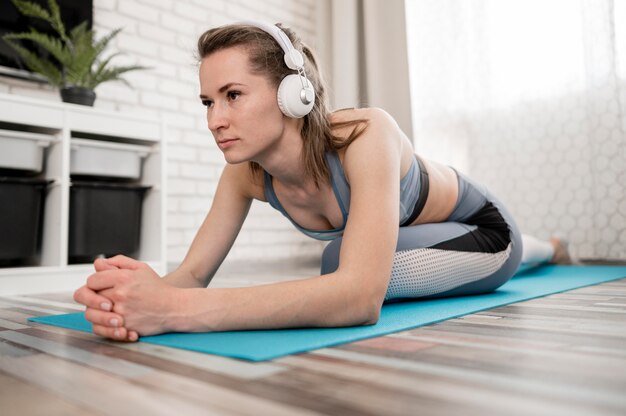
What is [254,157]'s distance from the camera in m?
1.15

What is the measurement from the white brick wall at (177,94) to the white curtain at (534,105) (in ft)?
3.97

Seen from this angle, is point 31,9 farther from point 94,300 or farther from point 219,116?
point 94,300

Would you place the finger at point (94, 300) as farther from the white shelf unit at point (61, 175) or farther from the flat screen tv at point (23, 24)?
the flat screen tv at point (23, 24)

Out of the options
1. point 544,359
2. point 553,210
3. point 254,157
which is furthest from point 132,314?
point 553,210

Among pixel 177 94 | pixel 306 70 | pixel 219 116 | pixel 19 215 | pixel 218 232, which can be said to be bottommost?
pixel 218 232

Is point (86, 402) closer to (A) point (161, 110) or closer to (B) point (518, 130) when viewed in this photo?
(A) point (161, 110)

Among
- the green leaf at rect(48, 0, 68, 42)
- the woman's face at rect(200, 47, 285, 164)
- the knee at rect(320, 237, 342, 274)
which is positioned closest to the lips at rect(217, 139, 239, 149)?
the woman's face at rect(200, 47, 285, 164)

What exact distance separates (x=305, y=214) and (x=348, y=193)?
196mm

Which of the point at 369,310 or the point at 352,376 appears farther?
the point at 369,310

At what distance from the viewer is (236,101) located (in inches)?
42.1

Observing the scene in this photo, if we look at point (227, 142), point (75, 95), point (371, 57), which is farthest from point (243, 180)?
point (371, 57)

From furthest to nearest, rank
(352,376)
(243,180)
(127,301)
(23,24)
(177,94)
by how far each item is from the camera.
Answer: (177,94) → (23,24) → (243,180) → (127,301) → (352,376)

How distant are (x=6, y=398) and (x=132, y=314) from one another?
0.87 ft

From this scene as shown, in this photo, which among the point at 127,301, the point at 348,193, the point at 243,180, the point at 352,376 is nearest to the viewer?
the point at 352,376
